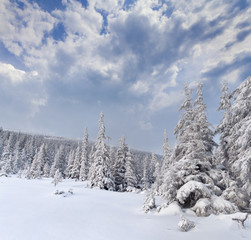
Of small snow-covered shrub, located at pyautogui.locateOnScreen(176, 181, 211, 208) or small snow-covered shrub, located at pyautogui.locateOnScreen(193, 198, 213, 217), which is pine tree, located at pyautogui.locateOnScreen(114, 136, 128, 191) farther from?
small snow-covered shrub, located at pyautogui.locateOnScreen(193, 198, 213, 217)

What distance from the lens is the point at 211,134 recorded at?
527 inches

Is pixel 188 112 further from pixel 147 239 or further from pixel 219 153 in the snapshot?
pixel 147 239

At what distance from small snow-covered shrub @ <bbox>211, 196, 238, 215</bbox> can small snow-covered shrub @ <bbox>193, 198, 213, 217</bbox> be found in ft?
0.89

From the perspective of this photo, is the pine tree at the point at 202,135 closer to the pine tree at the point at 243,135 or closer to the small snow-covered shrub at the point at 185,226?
the pine tree at the point at 243,135

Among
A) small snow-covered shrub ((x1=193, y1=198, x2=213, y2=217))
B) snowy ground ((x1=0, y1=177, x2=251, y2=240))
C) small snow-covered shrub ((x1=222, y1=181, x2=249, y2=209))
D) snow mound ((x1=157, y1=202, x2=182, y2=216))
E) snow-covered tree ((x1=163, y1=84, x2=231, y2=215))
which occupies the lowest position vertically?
snowy ground ((x1=0, y1=177, x2=251, y2=240))

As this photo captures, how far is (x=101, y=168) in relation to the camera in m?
26.7

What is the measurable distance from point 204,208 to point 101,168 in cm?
1925

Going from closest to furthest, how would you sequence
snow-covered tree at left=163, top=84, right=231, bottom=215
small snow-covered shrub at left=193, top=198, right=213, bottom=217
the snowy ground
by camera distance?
1. the snowy ground
2. small snow-covered shrub at left=193, top=198, right=213, bottom=217
3. snow-covered tree at left=163, top=84, right=231, bottom=215

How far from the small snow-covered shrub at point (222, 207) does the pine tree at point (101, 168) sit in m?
19.1

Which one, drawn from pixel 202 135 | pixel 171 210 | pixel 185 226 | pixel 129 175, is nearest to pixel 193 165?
pixel 202 135

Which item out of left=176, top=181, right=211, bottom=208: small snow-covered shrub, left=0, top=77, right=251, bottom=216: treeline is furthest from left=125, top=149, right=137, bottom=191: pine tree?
left=176, top=181, right=211, bottom=208: small snow-covered shrub

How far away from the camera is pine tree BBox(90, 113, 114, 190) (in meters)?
26.4

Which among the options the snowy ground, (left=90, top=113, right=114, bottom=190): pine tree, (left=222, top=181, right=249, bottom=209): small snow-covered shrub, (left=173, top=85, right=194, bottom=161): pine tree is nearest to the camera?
the snowy ground

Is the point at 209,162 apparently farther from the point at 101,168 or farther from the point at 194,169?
the point at 101,168
